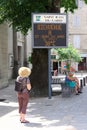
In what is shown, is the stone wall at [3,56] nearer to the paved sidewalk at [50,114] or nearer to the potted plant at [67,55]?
the paved sidewalk at [50,114]

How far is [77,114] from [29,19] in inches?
304

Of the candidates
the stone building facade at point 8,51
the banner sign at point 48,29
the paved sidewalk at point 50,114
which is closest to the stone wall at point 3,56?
the stone building facade at point 8,51

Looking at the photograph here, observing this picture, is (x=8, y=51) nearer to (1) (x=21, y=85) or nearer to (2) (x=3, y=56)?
(2) (x=3, y=56)

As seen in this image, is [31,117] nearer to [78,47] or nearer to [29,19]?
[29,19]

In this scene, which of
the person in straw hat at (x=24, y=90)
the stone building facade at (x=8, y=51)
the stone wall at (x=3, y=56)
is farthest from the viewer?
the stone building facade at (x=8, y=51)

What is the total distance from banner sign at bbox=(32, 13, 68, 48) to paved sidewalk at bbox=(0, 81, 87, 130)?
2361 mm

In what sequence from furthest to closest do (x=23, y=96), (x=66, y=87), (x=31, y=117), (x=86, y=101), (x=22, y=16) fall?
1. (x=22, y=16)
2. (x=66, y=87)
3. (x=86, y=101)
4. (x=31, y=117)
5. (x=23, y=96)

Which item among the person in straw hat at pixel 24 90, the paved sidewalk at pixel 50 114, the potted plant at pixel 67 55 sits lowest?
the potted plant at pixel 67 55

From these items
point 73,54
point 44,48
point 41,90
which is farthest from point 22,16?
point 73,54

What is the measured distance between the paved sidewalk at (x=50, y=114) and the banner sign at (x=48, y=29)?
2.36 m

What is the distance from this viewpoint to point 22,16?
20422 mm

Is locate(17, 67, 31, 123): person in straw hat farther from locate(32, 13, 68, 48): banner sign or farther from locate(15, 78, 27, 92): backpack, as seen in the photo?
locate(32, 13, 68, 48): banner sign

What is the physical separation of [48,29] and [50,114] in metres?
5.54

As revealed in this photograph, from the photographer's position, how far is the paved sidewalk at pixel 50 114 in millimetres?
11516
